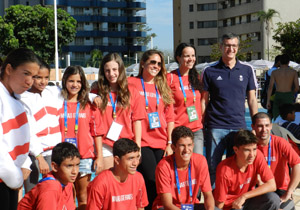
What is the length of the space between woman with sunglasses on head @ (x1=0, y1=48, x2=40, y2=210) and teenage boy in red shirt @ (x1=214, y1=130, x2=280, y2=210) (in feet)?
7.88

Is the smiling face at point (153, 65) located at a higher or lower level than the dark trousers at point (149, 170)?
higher

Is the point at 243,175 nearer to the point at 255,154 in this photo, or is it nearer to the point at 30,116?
the point at 255,154

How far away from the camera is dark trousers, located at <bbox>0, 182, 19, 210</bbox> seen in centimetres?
317

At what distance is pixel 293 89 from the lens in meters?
8.86

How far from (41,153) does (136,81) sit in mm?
1415

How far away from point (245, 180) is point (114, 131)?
1.52 meters

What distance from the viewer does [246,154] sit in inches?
192

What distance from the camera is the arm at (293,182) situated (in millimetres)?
5191

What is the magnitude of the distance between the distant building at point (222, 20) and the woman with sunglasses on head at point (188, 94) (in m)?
58.0

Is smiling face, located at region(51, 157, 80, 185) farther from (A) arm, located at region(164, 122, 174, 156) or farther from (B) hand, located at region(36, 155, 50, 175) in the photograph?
(A) arm, located at region(164, 122, 174, 156)

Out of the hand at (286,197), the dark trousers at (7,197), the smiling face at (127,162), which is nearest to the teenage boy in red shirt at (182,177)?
the smiling face at (127,162)

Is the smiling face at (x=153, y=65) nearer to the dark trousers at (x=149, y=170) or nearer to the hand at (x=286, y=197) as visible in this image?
the dark trousers at (x=149, y=170)

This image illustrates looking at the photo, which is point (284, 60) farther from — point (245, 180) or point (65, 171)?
point (65, 171)

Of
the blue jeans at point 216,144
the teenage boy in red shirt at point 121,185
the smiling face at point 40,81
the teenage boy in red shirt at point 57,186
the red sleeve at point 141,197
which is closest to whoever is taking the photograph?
the teenage boy in red shirt at point 57,186
